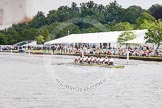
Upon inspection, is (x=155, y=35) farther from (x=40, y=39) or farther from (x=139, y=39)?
(x=40, y=39)

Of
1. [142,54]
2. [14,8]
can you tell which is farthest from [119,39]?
[14,8]

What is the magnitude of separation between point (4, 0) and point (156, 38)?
80043mm

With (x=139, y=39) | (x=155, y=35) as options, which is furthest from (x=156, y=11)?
(x=155, y=35)

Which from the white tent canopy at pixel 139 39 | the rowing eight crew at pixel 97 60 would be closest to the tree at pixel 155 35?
the white tent canopy at pixel 139 39

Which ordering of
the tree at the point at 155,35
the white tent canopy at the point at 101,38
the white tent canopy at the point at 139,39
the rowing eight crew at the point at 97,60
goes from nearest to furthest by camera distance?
the rowing eight crew at the point at 97,60, the tree at the point at 155,35, the white tent canopy at the point at 139,39, the white tent canopy at the point at 101,38

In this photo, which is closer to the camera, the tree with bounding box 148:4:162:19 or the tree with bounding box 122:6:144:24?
the tree with bounding box 148:4:162:19

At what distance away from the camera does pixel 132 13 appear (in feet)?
613

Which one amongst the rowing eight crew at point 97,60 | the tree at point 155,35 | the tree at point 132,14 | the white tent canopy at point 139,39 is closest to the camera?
the rowing eight crew at point 97,60

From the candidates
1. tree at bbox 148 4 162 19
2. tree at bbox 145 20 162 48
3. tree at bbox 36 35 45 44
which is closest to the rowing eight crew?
tree at bbox 145 20 162 48

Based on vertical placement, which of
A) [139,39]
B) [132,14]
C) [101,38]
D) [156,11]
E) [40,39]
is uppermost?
[156,11]

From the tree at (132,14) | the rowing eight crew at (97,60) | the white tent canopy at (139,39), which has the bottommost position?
the rowing eight crew at (97,60)

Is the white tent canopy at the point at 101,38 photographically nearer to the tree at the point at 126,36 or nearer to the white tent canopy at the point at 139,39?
the white tent canopy at the point at 139,39

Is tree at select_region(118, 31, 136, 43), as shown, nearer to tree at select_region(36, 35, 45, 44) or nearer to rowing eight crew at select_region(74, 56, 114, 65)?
rowing eight crew at select_region(74, 56, 114, 65)

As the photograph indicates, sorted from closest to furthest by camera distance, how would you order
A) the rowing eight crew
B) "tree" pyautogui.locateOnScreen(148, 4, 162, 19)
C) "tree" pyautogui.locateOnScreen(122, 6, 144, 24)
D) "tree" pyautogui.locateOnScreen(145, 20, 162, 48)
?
the rowing eight crew → "tree" pyautogui.locateOnScreen(145, 20, 162, 48) → "tree" pyautogui.locateOnScreen(148, 4, 162, 19) → "tree" pyautogui.locateOnScreen(122, 6, 144, 24)
